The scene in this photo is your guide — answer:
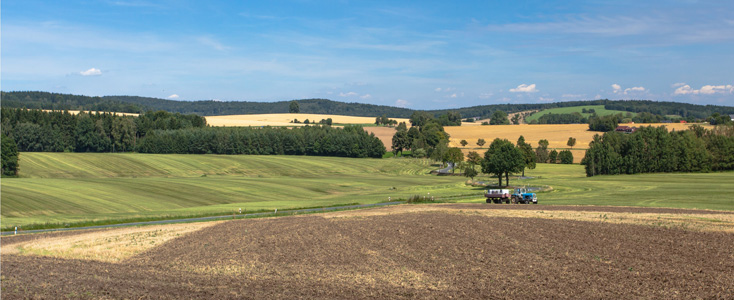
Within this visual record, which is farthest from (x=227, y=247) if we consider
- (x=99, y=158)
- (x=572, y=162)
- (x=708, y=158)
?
(x=572, y=162)

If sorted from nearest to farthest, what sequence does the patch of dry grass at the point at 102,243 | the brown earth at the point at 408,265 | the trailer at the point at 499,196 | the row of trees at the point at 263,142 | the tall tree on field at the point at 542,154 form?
the brown earth at the point at 408,265
the patch of dry grass at the point at 102,243
the trailer at the point at 499,196
the row of trees at the point at 263,142
the tall tree on field at the point at 542,154

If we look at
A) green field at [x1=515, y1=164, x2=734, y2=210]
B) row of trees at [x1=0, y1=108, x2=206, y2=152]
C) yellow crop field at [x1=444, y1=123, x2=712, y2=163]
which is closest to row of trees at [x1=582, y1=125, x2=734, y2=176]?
green field at [x1=515, y1=164, x2=734, y2=210]

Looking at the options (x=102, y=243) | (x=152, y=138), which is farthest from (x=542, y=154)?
(x=102, y=243)

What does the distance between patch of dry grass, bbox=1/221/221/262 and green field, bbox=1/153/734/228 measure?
12.3 meters

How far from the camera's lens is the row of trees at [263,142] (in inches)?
5876

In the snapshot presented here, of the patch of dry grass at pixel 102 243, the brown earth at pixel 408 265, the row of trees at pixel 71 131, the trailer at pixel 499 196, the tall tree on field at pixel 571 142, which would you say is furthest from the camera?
the tall tree on field at pixel 571 142

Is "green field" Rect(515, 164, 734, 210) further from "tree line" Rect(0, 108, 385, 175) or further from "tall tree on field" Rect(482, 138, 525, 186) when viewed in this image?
"tree line" Rect(0, 108, 385, 175)

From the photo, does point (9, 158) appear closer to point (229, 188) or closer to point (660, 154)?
point (229, 188)

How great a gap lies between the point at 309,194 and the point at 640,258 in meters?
58.3

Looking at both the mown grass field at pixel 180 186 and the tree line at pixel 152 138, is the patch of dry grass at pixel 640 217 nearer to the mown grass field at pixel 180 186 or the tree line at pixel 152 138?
the mown grass field at pixel 180 186

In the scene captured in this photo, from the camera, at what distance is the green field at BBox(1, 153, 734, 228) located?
57.7 m

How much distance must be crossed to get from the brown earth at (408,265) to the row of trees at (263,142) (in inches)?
4587

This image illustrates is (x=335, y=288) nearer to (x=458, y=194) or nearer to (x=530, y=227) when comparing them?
(x=530, y=227)

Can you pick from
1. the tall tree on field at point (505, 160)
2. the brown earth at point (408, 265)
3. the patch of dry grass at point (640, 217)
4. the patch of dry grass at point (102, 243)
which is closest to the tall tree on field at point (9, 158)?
the patch of dry grass at point (102, 243)
